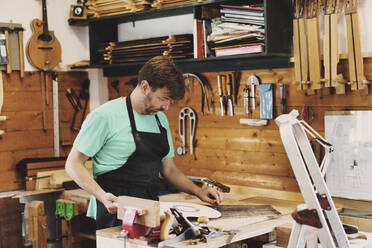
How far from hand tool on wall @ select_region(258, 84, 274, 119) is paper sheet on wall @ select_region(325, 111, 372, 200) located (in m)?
0.42

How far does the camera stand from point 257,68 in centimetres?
384

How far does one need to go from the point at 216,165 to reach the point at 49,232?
1.50m

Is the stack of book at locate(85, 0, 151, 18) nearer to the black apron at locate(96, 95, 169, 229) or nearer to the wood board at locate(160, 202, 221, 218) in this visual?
the black apron at locate(96, 95, 169, 229)

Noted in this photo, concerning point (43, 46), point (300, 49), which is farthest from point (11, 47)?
point (300, 49)

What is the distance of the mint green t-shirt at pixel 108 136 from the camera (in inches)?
113

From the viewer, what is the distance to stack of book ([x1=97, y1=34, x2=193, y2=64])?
3992mm

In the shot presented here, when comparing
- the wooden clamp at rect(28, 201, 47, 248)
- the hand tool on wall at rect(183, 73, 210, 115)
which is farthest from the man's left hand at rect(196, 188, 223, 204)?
the wooden clamp at rect(28, 201, 47, 248)

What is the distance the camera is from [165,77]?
2.86 meters

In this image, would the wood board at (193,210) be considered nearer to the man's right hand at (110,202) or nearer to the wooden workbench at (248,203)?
the wooden workbench at (248,203)

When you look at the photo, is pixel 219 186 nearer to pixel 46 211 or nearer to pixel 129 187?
pixel 129 187

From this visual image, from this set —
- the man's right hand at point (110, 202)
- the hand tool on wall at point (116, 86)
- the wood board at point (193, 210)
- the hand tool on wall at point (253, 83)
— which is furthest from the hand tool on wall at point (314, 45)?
the hand tool on wall at point (116, 86)

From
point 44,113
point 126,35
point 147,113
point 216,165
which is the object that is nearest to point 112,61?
point 126,35

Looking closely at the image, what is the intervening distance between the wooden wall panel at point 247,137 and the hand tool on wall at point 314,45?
0.15m

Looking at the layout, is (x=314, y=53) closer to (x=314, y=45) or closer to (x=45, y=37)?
(x=314, y=45)
